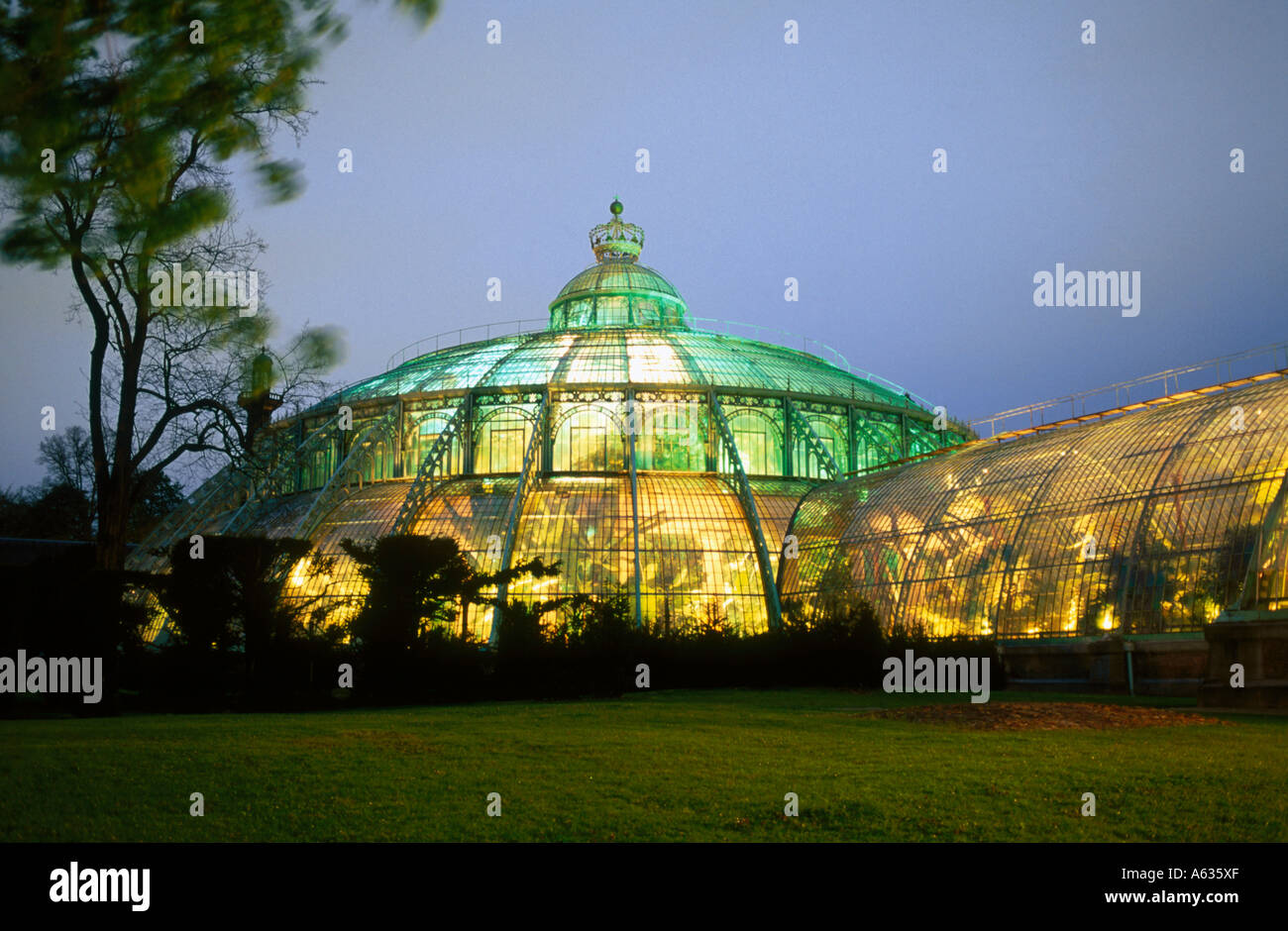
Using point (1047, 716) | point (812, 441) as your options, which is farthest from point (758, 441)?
point (1047, 716)

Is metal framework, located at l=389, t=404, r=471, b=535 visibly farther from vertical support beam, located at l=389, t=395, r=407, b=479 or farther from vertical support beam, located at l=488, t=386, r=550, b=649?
vertical support beam, located at l=488, t=386, r=550, b=649

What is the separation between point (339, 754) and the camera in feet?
53.8

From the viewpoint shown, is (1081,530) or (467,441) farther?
(467,441)

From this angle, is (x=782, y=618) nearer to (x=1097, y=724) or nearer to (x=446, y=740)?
(x=1097, y=724)

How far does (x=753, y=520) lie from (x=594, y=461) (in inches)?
328

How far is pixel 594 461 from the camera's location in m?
50.2

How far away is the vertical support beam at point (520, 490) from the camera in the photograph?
132 ft

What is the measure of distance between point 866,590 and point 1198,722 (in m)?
22.3

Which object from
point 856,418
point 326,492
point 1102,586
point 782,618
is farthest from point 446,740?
point 856,418

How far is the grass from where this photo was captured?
10625 mm

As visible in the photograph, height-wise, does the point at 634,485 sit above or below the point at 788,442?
below

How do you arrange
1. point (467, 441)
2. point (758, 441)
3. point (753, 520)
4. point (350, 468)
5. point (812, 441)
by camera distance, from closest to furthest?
point (753, 520) → point (350, 468) → point (467, 441) → point (812, 441) → point (758, 441)

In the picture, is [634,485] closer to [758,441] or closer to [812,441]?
[758,441]

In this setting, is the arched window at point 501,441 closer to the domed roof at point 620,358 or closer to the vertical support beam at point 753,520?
the domed roof at point 620,358
